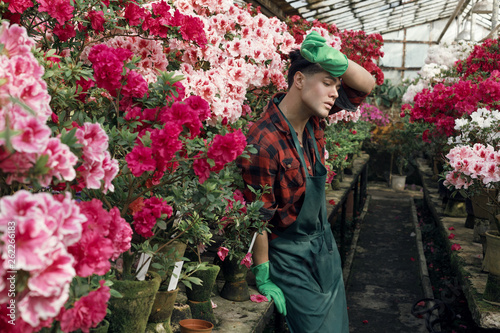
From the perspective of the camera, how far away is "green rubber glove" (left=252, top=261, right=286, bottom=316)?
2.13 m

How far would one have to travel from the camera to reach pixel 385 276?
5.43m

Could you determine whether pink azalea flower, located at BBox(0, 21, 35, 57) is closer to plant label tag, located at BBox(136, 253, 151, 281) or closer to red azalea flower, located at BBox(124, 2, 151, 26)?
plant label tag, located at BBox(136, 253, 151, 281)

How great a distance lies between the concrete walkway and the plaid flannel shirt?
93.3 inches

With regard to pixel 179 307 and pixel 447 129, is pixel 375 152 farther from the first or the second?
pixel 179 307

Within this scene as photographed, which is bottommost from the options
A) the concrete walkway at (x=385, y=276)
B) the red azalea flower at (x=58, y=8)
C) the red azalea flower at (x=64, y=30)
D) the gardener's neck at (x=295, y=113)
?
the concrete walkway at (x=385, y=276)

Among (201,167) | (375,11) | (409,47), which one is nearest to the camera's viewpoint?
(201,167)

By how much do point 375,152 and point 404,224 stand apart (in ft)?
14.4

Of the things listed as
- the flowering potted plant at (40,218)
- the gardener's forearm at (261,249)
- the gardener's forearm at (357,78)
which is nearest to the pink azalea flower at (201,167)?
the flowering potted plant at (40,218)

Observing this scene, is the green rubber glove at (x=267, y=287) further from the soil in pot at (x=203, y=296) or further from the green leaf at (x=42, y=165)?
the green leaf at (x=42, y=165)

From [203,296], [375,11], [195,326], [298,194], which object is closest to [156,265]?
[195,326]

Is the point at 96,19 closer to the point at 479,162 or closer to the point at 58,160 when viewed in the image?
the point at 58,160

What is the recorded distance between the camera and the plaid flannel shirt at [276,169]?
6.75 feet

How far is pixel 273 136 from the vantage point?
2.12m

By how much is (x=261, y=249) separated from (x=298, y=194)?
0.28m
